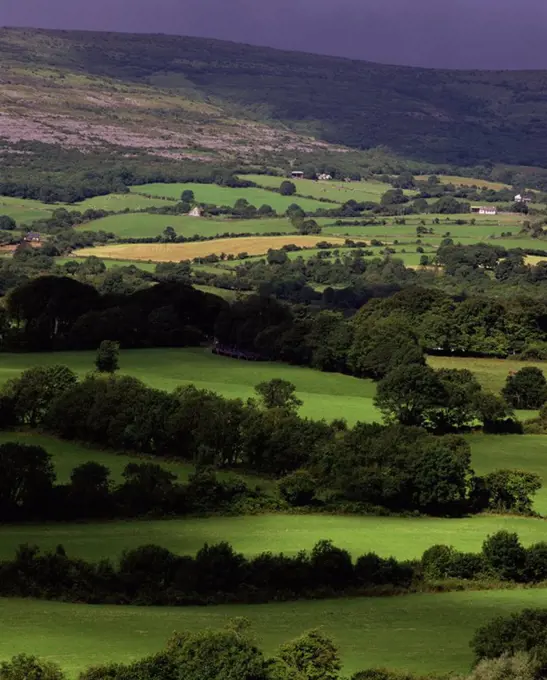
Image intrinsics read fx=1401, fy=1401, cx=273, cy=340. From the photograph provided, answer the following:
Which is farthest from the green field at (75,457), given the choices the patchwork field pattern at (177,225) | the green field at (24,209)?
the green field at (24,209)

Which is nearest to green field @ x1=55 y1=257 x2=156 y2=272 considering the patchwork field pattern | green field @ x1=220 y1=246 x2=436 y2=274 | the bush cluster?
green field @ x1=220 y1=246 x2=436 y2=274

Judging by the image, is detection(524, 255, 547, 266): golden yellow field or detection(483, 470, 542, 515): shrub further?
detection(524, 255, 547, 266): golden yellow field

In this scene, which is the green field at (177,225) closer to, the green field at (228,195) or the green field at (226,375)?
the green field at (228,195)

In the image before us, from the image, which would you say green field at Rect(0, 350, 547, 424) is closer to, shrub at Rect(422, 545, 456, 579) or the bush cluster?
shrub at Rect(422, 545, 456, 579)

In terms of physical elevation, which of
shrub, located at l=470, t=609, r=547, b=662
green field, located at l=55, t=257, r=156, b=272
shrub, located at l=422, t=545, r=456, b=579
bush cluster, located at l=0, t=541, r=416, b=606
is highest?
green field, located at l=55, t=257, r=156, b=272

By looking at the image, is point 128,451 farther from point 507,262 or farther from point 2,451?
point 507,262

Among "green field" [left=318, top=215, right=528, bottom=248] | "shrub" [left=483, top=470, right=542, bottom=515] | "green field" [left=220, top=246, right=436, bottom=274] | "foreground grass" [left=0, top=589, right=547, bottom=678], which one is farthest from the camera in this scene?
"green field" [left=318, top=215, right=528, bottom=248]
